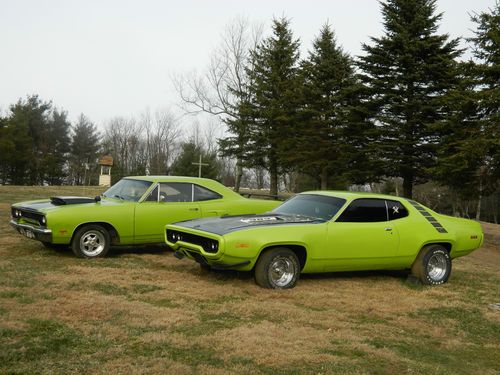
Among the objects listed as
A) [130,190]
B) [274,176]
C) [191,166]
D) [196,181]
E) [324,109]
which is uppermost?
[324,109]

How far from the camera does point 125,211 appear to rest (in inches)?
351

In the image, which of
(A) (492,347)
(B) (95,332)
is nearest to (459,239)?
(A) (492,347)

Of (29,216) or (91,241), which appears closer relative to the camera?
(91,241)

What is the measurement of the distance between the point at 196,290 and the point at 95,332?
2.06m

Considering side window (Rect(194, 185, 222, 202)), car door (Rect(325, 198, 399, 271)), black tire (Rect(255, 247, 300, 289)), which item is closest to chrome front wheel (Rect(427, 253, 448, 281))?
car door (Rect(325, 198, 399, 271))

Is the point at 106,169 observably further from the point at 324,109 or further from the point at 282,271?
the point at 282,271

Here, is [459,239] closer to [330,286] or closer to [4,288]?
[330,286]

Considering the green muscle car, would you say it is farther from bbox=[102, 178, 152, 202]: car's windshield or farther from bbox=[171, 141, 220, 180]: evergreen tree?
bbox=[171, 141, 220, 180]: evergreen tree

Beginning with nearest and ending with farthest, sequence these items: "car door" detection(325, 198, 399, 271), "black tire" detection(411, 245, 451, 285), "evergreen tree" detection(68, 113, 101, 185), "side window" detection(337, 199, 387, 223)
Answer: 1. "car door" detection(325, 198, 399, 271)
2. "side window" detection(337, 199, 387, 223)
3. "black tire" detection(411, 245, 451, 285)
4. "evergreen tree" detection(68, 113, 101, 185)

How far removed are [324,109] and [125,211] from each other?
22.1 meters

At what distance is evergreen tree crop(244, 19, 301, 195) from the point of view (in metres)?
32.4

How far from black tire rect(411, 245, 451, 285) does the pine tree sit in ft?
64.3

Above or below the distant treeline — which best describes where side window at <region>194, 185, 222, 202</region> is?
below

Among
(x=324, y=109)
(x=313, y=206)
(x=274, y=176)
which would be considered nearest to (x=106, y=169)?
(x=274, y=176)
